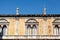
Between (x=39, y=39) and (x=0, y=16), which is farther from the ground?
(x=0, y=16)

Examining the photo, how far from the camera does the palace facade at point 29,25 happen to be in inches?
1350

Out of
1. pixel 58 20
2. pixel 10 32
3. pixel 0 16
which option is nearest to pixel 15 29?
pixel 10 32

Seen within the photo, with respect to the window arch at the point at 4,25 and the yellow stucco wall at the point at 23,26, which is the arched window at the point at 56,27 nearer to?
the yellow stucco wall at the point at 23,26

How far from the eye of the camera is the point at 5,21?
34781mm

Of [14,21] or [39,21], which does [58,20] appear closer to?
[39,21]

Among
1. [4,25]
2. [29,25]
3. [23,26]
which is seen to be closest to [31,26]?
[29,25]

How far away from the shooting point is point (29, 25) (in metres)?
34.7

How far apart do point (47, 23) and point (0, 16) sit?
7.41 m

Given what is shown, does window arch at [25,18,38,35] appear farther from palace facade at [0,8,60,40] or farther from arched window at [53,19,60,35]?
arched window at [53,19,60,35]

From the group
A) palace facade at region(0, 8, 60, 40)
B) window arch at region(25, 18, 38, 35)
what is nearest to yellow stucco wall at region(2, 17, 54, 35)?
palace facade at region(0, 8, 60, 40)

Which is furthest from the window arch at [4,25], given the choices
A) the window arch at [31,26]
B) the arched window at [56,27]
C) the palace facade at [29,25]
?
the arched window at [56,27]

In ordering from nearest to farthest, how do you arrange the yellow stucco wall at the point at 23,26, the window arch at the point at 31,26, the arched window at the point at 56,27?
the arched window at the point at 56,27 → the yellow stucco wall at the point at 23,26 → the window arch at the point at 31,26

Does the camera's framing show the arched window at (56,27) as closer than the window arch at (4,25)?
Yes

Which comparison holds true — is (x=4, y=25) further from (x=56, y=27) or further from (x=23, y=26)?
(x=56, y=27)
